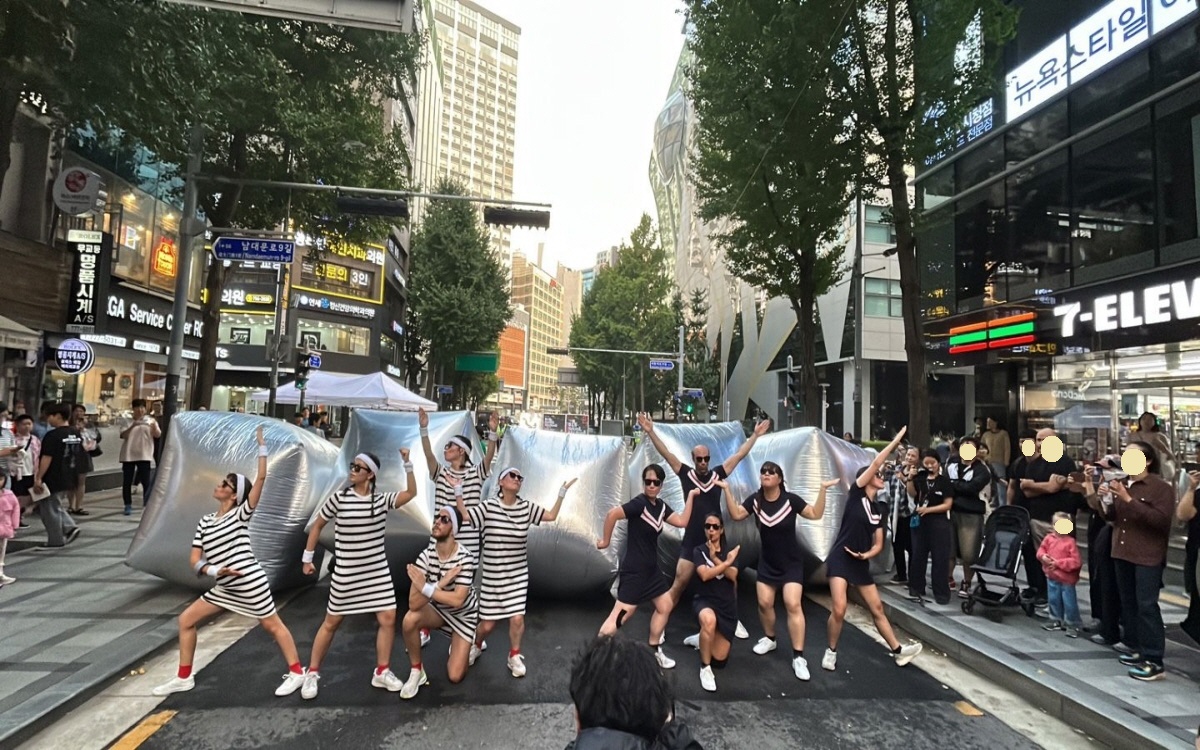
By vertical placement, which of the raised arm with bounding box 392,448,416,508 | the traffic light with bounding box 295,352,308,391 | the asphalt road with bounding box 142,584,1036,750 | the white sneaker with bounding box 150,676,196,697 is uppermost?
the traffic light with bounding box 295,352,308,391

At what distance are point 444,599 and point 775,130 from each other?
10802 millimetres

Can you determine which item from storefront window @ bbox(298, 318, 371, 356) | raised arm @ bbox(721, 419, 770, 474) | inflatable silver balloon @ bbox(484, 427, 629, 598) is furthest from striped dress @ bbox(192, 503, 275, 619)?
storefront window @ bbox(298, 318, 371, 356)

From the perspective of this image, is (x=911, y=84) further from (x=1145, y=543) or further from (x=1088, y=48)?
(x=1145, y=543)

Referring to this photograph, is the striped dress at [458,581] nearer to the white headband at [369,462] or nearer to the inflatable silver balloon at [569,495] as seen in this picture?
the white headband at [369,462]

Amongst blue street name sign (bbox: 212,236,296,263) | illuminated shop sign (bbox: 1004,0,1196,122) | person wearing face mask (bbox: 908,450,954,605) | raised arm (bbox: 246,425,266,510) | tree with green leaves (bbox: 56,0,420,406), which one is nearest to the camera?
raised arm (bbox: 246,425,266,510)

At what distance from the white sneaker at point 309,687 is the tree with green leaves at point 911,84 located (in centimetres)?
907

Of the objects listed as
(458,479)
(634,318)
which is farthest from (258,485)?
(634,318)

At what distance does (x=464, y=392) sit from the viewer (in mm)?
51125

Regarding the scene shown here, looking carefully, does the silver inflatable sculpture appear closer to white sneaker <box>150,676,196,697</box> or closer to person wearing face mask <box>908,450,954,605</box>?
person wearing face mask <box>908,450,954,605</box>

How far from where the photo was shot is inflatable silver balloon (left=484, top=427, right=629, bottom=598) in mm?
5953

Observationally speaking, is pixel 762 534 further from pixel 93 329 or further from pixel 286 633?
pixel 93 329

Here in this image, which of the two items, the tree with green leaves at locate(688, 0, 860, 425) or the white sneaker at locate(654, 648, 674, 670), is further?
the tree with green leaves at locate(688, 0, 860, 425)

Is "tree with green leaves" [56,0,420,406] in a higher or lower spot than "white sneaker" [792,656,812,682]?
higher

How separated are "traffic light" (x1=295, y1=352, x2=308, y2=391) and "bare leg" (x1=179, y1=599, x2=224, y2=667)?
13.3m
